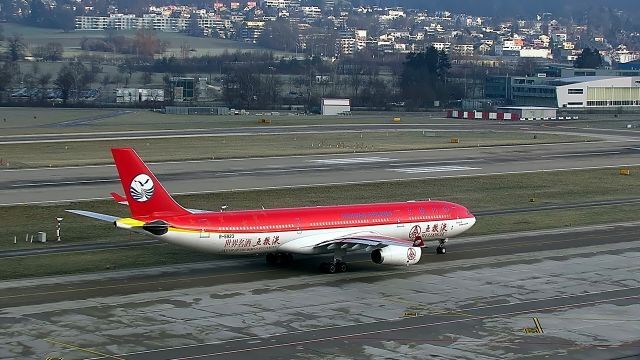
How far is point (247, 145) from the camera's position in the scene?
139750 millimetres

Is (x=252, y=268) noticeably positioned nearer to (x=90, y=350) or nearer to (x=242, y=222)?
(x=242, y=222)

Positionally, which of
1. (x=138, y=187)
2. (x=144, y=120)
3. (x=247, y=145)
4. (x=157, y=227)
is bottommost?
(x=247, y=145)

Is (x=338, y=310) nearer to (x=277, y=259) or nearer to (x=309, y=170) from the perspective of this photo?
(x=277, y=259)

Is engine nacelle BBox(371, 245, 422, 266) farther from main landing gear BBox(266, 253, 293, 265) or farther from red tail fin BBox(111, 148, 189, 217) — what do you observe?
red tail fin BBox(111, 148, 189, 217)

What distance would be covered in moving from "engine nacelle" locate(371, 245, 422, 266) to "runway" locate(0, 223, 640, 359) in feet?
2.79

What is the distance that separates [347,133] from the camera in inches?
6319

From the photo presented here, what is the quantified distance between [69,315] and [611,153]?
3893 inches

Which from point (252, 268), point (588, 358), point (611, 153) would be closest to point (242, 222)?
point (252, 268)

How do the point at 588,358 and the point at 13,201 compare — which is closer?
the point at 588,358

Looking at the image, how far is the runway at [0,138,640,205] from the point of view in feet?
322

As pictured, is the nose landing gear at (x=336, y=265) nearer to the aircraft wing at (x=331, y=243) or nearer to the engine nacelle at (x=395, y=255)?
the aircraft wing at (x=331, y=243)

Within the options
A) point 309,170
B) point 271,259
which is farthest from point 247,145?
point 271,259

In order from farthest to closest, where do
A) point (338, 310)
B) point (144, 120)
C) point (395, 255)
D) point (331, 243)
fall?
point (144, 120) < point (331, 243) < point (395, 255) < point (338, 310)

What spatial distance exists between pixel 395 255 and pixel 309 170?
51009 millimetres
